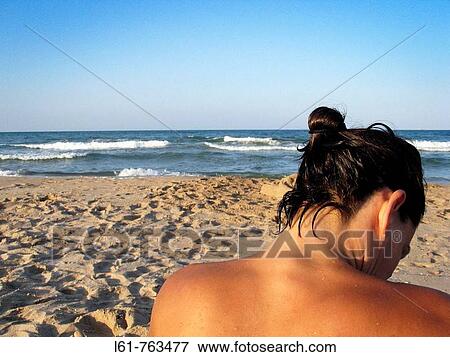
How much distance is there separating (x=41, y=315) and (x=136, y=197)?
4.64 m

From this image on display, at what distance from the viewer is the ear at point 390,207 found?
4.49ft

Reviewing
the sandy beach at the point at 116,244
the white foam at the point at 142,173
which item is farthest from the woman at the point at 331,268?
the white foam at the point at 142,173

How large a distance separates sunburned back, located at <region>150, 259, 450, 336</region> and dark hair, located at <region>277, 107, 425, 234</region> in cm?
21

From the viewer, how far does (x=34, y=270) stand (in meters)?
4.22

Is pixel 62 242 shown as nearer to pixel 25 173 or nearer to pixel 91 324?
pixel 91 324

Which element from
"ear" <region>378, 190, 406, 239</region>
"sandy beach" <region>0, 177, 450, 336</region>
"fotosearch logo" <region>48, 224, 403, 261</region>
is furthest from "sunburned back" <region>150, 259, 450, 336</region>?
"fotosearch logo" <region>48, 224, 403, 261</region>

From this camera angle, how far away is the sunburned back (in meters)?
1.21

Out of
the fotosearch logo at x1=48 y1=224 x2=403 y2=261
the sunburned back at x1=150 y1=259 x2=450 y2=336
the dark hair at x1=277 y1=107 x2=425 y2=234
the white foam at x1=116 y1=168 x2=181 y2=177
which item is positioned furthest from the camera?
the white foam at x1=116 y1=168 x2=181 y2=177

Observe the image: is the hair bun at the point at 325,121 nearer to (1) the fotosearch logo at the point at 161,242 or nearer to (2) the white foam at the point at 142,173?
(1) the fotosearch logo at the point at 161,242

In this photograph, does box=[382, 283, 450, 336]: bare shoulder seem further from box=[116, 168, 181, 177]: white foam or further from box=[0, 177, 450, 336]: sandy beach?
box=[116, 168, 181, 177]: white foam

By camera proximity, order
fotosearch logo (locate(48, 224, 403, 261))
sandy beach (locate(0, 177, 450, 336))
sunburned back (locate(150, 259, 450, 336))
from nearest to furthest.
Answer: sunburned back (locate(150, 259, 450, 336))
sandy beach (locate(0, 177, 450, 336))
fotosearch logo (locate(48, 224, 403, 261))

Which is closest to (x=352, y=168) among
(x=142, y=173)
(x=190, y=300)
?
(x=190, y=300)
